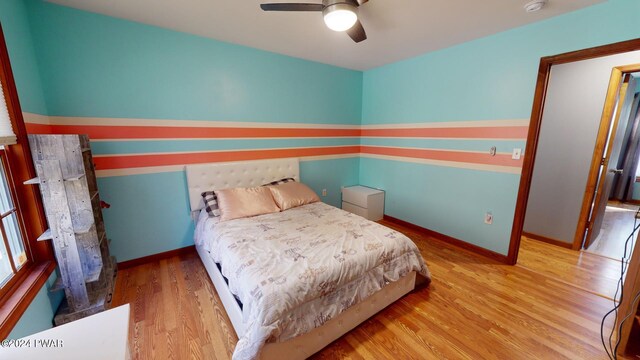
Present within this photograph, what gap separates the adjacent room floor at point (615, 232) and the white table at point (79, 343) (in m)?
4.47

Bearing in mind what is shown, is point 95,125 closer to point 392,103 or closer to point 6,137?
point 6,137

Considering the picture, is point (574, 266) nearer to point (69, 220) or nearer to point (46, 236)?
point (69, 220)

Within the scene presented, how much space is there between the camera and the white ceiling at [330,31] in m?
1.90

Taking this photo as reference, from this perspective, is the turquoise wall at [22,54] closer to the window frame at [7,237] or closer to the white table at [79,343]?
the window frame at [7,237]

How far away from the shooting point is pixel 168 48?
2.38 m

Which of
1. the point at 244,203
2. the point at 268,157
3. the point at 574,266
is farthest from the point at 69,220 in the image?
the point at 574,266

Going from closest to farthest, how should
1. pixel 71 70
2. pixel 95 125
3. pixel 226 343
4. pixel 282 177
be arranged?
1. pixel 226 343
2. pixel 71 70
3. pixel 95 125
4. pixel 282 177

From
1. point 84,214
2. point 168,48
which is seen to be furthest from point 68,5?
point 84,214

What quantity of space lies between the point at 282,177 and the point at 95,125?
6.37 ft

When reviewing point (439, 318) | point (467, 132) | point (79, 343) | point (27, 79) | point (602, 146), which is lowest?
point (439, 318)

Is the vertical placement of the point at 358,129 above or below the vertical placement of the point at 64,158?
above

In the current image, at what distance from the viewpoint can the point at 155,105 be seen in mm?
2398

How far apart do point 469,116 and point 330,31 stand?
1.82 m

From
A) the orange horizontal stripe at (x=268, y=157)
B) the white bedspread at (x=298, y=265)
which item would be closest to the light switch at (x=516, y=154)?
the orange horizontal stripe at (x=268, y=157)
